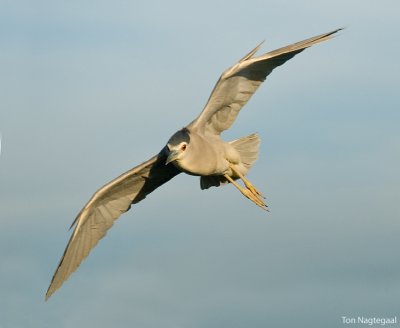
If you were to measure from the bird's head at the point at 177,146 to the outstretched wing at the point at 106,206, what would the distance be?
1596 mm

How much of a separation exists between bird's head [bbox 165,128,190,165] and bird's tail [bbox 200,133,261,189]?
2.63 meters

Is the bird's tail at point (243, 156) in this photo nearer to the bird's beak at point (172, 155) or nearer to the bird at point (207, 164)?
the bird at point (207, 164)

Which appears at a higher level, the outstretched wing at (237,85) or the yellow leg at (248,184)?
the outstretched wing at (237,85)

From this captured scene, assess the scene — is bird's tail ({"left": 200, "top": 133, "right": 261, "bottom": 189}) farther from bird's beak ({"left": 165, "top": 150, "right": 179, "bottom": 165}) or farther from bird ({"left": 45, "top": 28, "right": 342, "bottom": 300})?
bird's beak ({"left": 165, "top": 150, "right": 179, "bottom": 165})

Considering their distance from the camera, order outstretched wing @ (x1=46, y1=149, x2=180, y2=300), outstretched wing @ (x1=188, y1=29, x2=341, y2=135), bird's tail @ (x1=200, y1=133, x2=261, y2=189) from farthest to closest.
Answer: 1. bird's tail @ (x1=200, y1=133, x2=261, y2=189)
2. outstretched wing @ (x1=46, y1=149, x2=180, y2=300)
3. outstretched wing @ (x1=188, y1=29, x2=341, y2=135)

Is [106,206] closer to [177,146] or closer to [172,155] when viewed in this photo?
[172,155]

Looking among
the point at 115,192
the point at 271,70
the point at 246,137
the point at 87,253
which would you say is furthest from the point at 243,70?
the point at 87,253

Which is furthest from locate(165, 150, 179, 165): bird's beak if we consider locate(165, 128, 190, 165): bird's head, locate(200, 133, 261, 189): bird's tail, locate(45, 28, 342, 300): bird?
locate(200, 133, 261, 189): bird's tail

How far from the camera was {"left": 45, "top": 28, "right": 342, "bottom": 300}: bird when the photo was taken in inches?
713

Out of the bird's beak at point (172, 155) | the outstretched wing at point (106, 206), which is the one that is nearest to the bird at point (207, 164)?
the outstretched wing at point (106, 206)

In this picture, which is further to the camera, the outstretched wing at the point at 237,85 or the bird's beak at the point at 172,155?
the outstretched wing at the point at 237,85

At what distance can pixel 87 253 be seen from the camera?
19.5 m

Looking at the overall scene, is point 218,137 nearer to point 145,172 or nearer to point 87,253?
point 145,172

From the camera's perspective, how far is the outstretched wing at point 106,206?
751 inches
